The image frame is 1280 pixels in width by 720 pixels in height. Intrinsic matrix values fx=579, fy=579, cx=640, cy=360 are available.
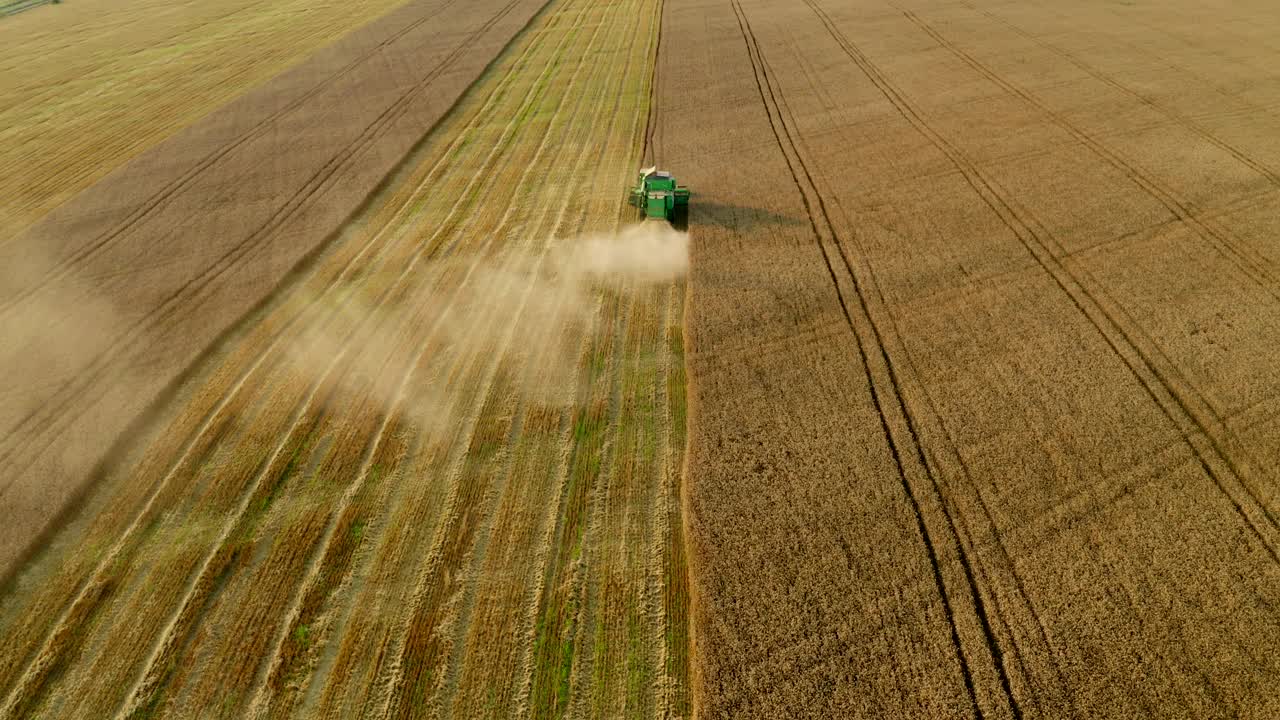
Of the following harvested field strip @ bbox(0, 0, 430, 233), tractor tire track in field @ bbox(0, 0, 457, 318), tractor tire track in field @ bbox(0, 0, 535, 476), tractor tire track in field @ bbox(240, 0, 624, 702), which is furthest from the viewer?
harvested field strip @ bbox(0, 0, 430, 233)

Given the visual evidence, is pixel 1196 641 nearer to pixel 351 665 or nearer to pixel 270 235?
pixel 351 665

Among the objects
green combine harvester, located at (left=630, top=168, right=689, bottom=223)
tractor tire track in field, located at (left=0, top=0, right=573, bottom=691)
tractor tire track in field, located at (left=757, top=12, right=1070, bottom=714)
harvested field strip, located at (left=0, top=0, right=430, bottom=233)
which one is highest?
harvested field strip, located at (left=0, top=0, right=430, bottom=233)

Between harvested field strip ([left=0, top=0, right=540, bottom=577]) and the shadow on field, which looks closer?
harvested field strip ([left=0, top=0, right=540, bottom=577])

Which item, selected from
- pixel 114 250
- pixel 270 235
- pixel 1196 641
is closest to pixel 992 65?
pixel 1196 641

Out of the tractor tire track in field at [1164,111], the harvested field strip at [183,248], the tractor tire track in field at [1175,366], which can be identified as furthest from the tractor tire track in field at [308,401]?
the tractor tire track in field at [1164,111]

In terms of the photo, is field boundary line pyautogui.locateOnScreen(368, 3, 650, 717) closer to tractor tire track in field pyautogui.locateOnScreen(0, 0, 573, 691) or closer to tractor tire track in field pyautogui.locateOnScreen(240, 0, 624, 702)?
tractor tire track in field pyautogui.locateOnScreen(240, 0, 624, 702)

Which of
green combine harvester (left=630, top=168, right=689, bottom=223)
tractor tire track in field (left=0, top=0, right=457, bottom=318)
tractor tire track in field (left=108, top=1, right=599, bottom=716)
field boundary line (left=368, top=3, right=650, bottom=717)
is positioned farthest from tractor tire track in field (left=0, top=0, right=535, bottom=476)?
green combine harvester (left=630, top=168, right=689, bottom=223)

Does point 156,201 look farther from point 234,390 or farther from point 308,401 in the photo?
point 308,401
